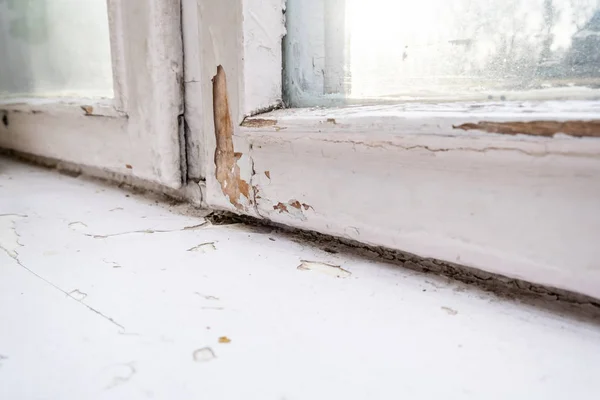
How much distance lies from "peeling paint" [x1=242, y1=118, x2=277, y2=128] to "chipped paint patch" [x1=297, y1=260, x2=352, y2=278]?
180mm

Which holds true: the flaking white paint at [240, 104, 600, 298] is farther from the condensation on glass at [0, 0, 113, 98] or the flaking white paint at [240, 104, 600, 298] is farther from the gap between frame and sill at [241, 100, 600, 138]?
the condensation on glass at [0, 0, 113, 98]

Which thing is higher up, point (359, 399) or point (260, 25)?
point (260, 25)

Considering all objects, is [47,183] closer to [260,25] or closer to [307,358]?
[260,25]

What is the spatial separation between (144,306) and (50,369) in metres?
0.10

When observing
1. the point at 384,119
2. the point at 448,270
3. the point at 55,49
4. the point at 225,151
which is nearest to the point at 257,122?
the point at 225,151

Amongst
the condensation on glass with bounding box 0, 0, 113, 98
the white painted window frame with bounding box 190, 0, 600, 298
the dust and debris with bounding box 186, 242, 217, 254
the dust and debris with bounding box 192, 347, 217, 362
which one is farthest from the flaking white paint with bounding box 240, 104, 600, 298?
the condensation on glass with bounding box 0, 0, 113, 98

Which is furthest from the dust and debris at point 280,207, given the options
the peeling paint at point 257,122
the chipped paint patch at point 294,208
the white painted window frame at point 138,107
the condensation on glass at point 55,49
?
the condensation on glass at point 55,49

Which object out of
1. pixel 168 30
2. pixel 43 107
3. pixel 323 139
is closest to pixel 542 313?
pixel 323 139

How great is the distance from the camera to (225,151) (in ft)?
1.94

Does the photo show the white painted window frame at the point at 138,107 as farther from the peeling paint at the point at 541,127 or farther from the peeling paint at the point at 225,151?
the peeling paint at the point at 541,127

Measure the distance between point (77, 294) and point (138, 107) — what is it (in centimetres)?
40

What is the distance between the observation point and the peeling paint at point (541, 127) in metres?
0.31

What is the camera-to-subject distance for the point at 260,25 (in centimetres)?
55

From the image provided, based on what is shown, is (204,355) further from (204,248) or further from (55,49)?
(55,49)
